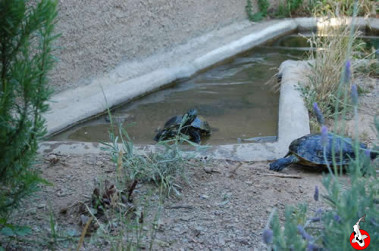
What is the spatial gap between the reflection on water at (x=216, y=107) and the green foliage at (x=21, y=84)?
5.41 feet

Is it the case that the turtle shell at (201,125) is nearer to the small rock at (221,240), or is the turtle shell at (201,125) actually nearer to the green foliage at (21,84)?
the small rock at (221,240)

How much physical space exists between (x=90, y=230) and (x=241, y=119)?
118 inches

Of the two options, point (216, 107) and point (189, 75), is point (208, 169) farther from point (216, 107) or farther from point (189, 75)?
point (189, 75)

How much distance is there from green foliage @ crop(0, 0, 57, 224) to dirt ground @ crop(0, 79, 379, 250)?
0.25 m

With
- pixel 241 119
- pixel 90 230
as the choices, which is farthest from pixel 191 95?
pixel 90 230

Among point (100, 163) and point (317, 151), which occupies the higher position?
point (100, 163)

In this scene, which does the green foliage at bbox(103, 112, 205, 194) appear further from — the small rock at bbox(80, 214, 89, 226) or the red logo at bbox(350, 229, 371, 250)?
the red logo at bbox(350, 229, 371, 250)

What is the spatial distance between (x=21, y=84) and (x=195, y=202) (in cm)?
142

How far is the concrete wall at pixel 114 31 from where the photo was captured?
6.14 meters

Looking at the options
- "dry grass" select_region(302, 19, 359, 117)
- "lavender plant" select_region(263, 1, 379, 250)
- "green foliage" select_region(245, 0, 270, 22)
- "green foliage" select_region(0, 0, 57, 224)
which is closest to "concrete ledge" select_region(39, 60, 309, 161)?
"dry grass" select_region(302, 19, 359, 117)

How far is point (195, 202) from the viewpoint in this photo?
3.36 meters

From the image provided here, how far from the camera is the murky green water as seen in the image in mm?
5184

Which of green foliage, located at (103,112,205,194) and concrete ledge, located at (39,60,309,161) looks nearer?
green foliage, located at (103,112,205,194)

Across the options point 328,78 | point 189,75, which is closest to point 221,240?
point 328,78
